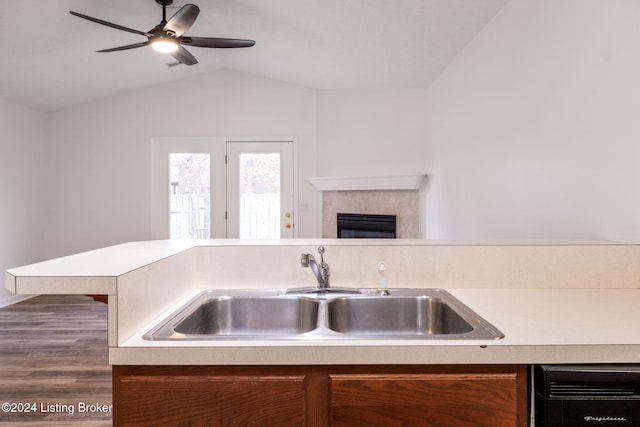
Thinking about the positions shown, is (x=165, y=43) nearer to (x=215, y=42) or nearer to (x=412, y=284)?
(x=215, y=42)

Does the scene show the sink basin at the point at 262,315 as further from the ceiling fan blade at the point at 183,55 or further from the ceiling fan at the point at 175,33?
the ceiling fan blade at the point at 183,55

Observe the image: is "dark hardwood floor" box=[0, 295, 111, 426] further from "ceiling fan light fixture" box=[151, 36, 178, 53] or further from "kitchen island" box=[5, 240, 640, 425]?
"ceiling fan light fixture" box=[151, 36, 178, 53]

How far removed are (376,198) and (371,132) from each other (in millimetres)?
820

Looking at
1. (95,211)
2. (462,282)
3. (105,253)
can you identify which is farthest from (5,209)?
(462,282)

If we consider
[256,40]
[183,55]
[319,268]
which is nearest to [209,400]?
[319,268]

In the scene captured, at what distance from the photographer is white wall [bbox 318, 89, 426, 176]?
4473 millimetres

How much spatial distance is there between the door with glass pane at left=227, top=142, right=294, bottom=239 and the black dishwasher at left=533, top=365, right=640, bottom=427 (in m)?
4.08

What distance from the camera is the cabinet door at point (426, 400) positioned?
0.92 meters

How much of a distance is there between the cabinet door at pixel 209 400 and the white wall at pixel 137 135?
394 centimetres

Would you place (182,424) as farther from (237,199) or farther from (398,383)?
(237,199)

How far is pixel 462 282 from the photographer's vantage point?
149cm

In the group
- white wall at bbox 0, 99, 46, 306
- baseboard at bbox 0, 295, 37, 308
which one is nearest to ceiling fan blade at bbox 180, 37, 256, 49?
white wall at bbox 0, 99, 46, 306

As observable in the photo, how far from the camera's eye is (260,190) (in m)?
4.91

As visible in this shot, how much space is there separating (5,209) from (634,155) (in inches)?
218
